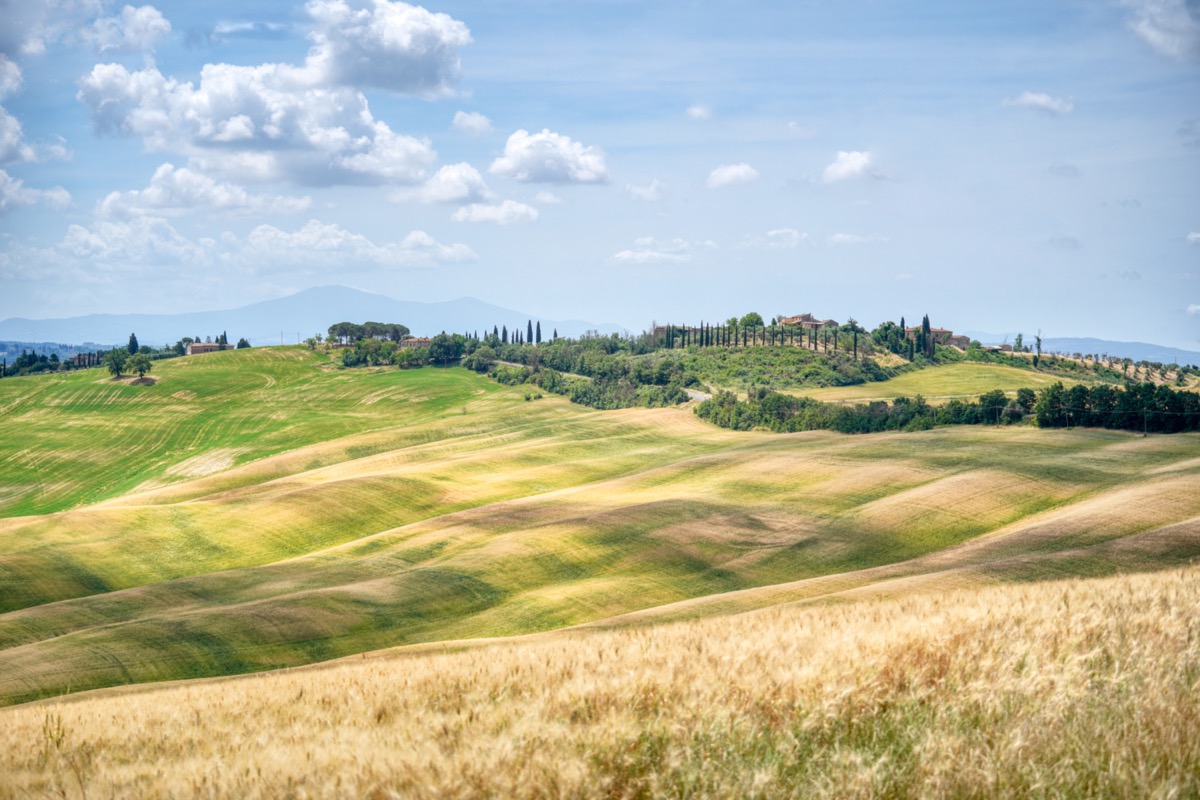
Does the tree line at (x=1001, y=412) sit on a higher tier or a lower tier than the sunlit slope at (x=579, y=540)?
higher

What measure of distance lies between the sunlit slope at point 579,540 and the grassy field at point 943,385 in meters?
54.5

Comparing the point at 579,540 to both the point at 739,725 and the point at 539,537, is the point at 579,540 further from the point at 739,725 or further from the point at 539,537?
the point at 739,725

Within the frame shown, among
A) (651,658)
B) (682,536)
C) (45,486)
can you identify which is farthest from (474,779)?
(45,486)

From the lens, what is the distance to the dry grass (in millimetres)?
7957

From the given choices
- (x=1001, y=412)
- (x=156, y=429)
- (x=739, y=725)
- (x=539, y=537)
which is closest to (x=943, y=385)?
(x=1001, y=412)

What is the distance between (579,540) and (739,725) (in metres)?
56.9

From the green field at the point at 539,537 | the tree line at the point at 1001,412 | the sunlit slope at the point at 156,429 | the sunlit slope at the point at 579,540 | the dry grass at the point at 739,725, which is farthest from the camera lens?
the sunlit slope at the point at 156,429

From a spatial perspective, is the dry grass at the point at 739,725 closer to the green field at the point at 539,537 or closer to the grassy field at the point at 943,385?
the green field at the point at 539,537

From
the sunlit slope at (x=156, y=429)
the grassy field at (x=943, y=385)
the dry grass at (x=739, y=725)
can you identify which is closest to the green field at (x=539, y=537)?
the sunlit slope at (x=156, y=429)

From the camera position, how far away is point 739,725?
29.5 ft

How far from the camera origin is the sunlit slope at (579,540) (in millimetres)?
45844

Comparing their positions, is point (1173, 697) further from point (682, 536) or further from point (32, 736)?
point (682, 536)

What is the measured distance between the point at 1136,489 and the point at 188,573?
217 ft

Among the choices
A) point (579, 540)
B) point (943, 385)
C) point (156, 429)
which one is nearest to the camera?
point (579, 540)
